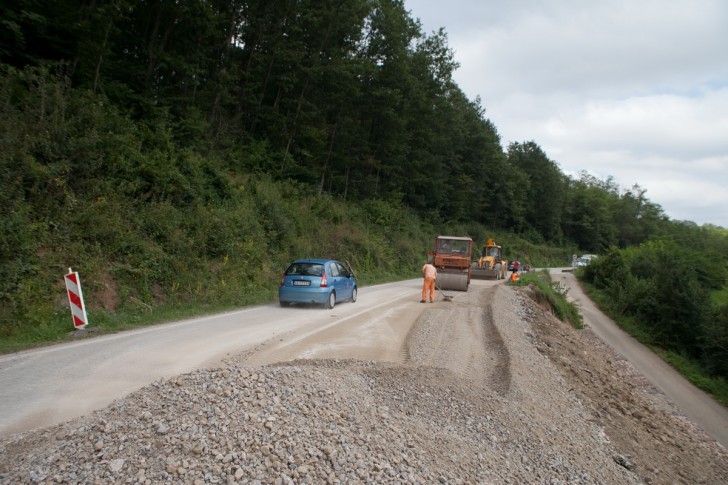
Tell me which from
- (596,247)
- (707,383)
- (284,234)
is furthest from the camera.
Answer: (596,247)

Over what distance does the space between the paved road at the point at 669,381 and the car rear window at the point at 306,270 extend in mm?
11673

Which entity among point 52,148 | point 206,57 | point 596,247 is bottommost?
point 596,247

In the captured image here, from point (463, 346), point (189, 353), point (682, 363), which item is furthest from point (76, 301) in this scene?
point (682, 363)

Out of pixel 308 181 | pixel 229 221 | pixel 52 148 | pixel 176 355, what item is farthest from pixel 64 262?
pixel 308 181

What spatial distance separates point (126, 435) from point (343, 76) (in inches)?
1128

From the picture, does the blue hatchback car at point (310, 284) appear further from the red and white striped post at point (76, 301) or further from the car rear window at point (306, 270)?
the red and white striped post at point (76, 301)

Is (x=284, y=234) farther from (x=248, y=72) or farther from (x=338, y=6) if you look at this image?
(x=338, y=6)

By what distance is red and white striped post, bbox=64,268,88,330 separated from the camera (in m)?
9.58

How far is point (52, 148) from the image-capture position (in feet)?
41.5

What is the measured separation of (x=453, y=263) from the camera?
2264cm

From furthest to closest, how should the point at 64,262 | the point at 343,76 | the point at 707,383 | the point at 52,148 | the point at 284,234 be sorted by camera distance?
1. the point at 343,76
2. the point at 284,234
3. the point at 707,383
4. the point at 52,148
5. the point at 64,262

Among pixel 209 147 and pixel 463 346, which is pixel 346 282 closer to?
pixel 463 346

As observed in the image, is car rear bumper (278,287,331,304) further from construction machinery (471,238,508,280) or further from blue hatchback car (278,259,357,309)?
construction machinery (471,238,508,280)

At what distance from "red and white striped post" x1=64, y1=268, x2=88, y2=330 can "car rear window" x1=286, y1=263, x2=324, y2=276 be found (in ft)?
19.5
